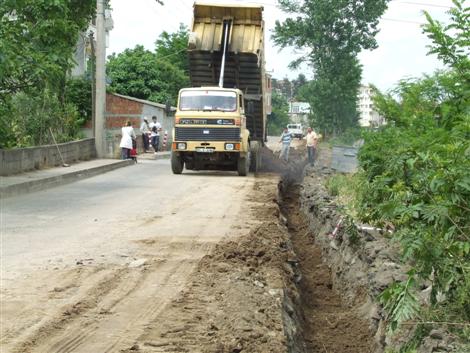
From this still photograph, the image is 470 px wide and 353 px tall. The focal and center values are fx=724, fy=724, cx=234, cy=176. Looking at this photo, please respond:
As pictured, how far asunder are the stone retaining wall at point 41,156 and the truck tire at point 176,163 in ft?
12.0

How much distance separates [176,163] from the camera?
70.9ft

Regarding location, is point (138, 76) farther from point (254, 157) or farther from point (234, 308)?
point (234, 308)

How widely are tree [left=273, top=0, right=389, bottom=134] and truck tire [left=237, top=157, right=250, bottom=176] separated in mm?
36996

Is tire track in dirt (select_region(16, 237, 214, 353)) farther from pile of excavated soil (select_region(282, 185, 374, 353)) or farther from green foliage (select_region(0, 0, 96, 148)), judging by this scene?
green foliage (select_region(0, 0, 96, 148))

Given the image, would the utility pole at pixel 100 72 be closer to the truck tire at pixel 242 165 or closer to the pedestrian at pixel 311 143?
the truck tire at pixel 242 165

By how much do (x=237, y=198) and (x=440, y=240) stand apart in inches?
421

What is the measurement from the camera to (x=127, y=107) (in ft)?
120

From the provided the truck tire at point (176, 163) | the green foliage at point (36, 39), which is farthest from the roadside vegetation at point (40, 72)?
the truck tire at point (176, 163)

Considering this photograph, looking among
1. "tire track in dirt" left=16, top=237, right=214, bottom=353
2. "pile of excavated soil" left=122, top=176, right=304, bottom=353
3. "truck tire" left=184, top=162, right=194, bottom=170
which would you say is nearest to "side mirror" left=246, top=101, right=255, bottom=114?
"truck tire" left=184, top=162, right=194, bottom=170

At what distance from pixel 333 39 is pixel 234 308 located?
53.5 m

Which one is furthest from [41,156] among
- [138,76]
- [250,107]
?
[138,76]

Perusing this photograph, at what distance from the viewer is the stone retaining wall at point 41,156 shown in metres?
Answer: 18.1

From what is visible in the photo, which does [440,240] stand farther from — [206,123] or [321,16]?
[321,16]

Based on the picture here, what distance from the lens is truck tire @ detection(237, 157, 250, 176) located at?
21.2 m
